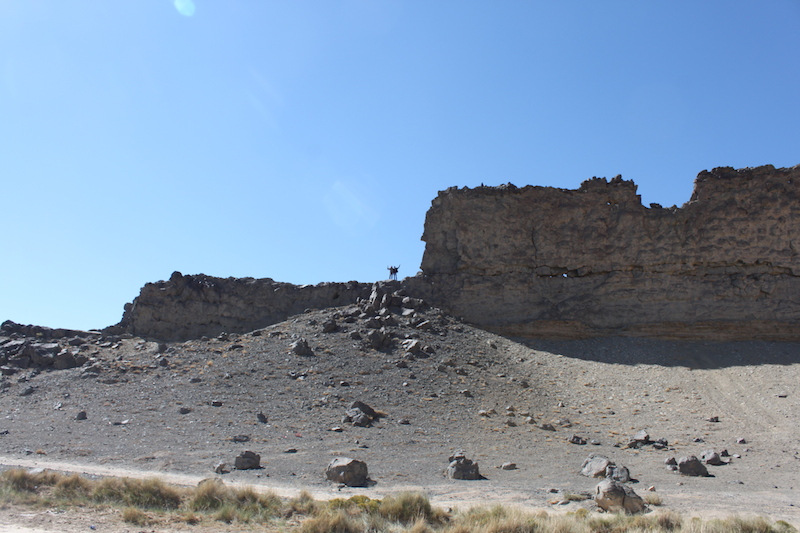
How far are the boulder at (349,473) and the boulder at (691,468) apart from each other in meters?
6.14

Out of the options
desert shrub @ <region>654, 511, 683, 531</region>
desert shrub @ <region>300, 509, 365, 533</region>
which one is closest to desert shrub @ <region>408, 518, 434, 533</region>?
desert shrub @ <region>300, 509, 365, 533</region>

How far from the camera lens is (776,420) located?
15914mm

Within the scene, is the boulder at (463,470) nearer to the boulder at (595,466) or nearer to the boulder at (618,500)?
the boulder at (595,466)

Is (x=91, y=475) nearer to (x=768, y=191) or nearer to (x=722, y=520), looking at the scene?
(x=722, y=520)

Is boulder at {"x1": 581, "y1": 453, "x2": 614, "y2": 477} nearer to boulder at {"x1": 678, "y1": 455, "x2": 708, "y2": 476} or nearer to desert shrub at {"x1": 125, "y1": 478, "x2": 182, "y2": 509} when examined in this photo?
boulder at {"x1": 678, "y1": 455, "x2": 708, "y2": 476}

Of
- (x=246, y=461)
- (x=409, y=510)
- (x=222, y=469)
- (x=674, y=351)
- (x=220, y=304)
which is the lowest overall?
(x=409, y=510)

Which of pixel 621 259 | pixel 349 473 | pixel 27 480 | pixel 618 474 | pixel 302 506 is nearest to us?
pixel 302 506

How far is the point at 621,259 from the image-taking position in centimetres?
2323

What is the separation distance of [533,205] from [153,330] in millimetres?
15967

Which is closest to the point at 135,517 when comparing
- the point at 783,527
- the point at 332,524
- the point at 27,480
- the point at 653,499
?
the point at 332,524

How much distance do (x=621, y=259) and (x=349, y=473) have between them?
15979mm

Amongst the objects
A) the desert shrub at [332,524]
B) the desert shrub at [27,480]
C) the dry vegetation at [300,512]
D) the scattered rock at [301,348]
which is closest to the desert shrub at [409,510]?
the dry vegetation at [300,512]

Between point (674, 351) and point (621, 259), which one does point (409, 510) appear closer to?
point (674, 351)

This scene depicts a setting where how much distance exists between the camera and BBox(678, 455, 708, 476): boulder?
11906 mm
